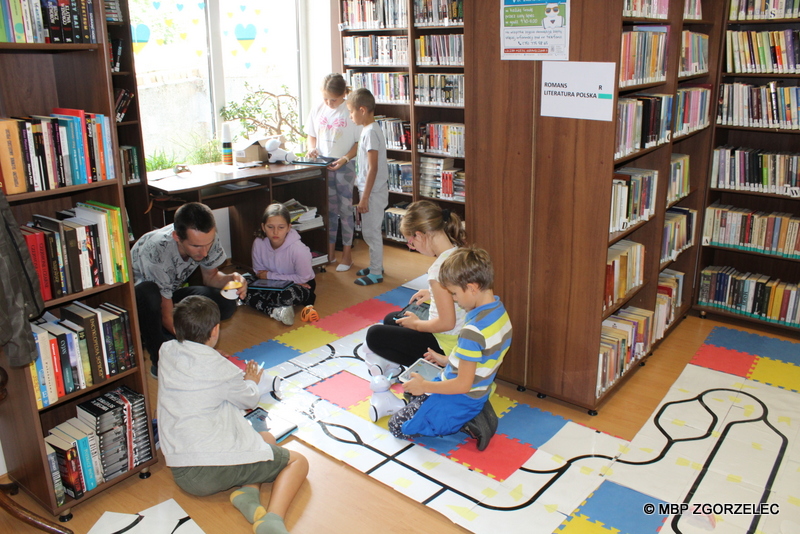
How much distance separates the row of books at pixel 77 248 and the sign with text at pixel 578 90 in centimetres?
193

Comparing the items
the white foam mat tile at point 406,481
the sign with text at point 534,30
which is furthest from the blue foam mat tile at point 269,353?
the sign with text at point 534,30

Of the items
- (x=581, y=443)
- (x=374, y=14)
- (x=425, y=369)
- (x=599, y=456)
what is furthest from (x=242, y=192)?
(x=599, y=456)

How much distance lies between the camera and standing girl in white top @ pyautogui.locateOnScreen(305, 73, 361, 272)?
5.34m

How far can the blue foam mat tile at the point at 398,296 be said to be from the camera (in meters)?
4.74

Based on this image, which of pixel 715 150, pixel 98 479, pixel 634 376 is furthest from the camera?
pixel 715 150

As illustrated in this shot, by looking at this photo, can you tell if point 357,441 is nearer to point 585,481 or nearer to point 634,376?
point 585,481

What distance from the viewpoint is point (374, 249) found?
5125mm

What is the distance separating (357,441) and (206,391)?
827mm

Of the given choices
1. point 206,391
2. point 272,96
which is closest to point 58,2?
point 206,391

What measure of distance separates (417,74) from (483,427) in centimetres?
345

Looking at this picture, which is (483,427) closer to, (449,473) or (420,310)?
(449,473)

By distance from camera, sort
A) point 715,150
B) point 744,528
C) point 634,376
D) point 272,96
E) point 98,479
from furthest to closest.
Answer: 1. point 272,96
2. point 715,150
3. point 634,376
4. point 98,479
5. point 744,528

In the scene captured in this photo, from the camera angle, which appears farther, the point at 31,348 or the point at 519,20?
the point at 519,20

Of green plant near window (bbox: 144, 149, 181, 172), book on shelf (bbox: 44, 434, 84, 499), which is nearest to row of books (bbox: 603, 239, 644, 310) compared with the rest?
book on shelf (bbox: 44, 434, 84, 499)
